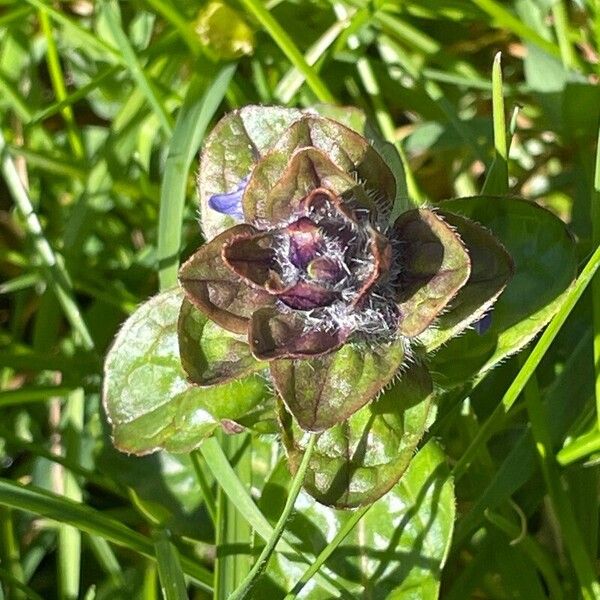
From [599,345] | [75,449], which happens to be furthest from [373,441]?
[75,449]

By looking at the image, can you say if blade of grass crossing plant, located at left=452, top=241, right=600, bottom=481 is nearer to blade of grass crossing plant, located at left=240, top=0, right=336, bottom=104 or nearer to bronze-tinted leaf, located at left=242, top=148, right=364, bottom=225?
bronze-tinted leaf, located at left=242, top=148, right=364, bottom=225

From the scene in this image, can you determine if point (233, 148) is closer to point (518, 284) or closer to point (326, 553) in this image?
point (518, 284)

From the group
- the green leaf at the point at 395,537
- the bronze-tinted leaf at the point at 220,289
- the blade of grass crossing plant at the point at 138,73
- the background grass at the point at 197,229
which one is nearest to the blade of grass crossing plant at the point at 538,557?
the background grass at the point at 197,229

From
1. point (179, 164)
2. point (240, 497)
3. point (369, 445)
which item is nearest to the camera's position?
point (369, 445)

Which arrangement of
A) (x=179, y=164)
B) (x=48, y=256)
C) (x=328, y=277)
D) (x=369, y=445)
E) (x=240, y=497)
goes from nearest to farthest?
1. (x=328, y=277)
2. (x=369, y=445)
3. (x=240, y=497)
4. (x=179, y=164)
5. (x=48, y=256)

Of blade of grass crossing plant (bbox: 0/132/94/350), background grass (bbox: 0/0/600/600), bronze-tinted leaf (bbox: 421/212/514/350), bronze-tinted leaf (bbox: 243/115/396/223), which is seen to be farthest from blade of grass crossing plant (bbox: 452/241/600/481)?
blade of grass crossing plant (bbox: 0/132/94/350)

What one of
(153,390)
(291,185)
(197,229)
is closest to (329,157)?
(291,185)

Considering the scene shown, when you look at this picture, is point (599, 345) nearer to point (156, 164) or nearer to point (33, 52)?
point (156, 164)

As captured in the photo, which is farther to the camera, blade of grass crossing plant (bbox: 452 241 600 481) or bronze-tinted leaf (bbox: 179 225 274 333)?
blade of grass crossing plant (bbox: 452 241 600 481)
